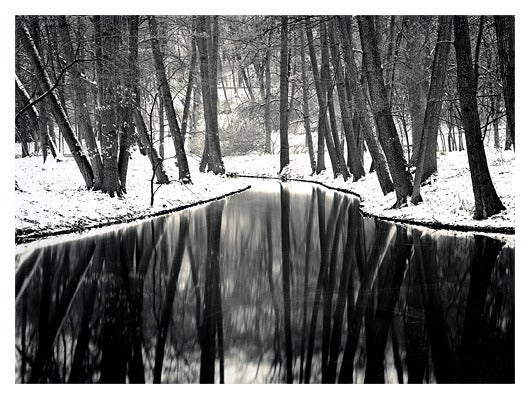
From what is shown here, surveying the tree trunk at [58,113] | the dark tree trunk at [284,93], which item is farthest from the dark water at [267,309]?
the dark tree trunk at [284,93]

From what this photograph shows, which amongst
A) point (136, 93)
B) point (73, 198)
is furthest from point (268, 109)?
point (73, 198)

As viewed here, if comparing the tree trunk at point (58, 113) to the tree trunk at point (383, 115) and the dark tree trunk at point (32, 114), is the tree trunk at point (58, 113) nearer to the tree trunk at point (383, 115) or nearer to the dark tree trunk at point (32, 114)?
the dark tree trunk at point (32, 114)

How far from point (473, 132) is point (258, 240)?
393 cm

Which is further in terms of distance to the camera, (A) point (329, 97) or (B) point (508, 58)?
(A) point (329, 97)

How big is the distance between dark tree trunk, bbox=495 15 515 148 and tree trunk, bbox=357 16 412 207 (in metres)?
3.94

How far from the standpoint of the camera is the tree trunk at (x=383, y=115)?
1245 centimetres

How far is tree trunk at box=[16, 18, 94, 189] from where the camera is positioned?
10211 millimetres

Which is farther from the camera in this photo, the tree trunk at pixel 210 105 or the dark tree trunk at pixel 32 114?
the tree trunk at pixel 210 105

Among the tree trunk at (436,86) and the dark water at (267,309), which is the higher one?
the tree trunk at (436,86)

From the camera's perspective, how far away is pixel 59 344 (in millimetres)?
5020

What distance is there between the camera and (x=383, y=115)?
12617mm

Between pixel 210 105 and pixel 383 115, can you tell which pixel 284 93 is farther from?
pixel 383 115

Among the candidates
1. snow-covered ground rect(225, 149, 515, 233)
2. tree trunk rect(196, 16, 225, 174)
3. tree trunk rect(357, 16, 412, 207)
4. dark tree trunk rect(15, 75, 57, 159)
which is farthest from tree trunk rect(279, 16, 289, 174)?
tree trunk rect(357, 16, 412, 207)

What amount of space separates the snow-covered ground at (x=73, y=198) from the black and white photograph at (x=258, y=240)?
0.21 ft
